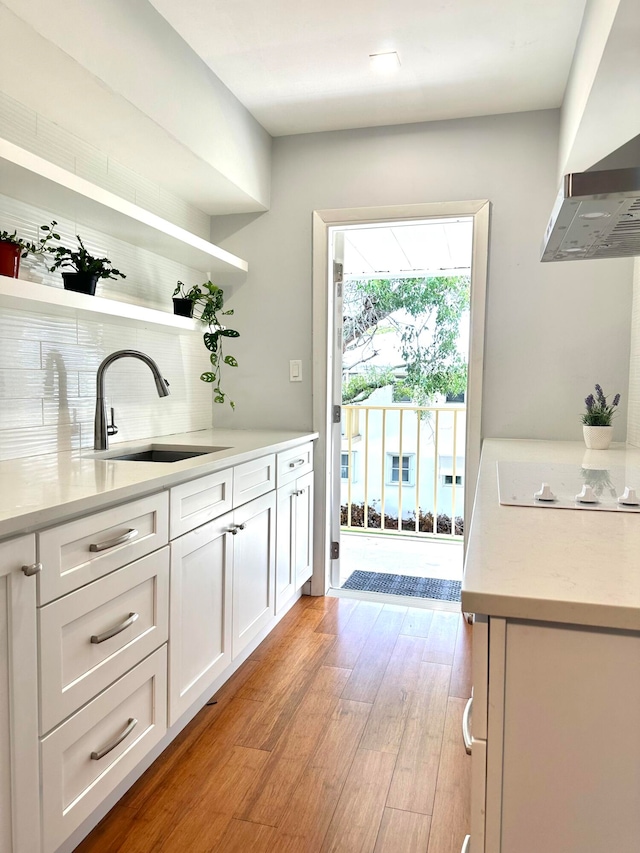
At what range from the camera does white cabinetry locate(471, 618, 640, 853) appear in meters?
0.74

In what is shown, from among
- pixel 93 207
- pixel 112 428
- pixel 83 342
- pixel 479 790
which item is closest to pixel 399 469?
pixel 112 428

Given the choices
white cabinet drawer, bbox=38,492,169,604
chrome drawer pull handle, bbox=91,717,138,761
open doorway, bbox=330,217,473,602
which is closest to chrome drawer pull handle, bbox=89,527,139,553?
white cabinet drawer, bbox=38,492,169,604

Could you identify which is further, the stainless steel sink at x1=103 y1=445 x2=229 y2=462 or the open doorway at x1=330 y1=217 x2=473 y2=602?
the open doorway at x1=330 y1=217 x2=473 y2=602

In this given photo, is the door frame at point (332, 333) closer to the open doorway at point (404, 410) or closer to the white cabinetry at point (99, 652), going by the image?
the open doorway at point (404, 410)

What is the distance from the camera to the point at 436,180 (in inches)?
114

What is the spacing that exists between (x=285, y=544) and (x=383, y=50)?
2.08 metres

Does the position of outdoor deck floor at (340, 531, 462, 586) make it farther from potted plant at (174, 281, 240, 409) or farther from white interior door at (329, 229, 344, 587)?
potted plant at (174, 281, 240, 409)

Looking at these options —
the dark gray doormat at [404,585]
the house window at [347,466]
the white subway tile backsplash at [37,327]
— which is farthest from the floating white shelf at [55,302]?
the house window at [347,466]

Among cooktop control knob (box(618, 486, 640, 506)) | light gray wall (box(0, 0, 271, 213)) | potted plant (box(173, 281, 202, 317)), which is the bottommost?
cooktop control knob (box(618, 486, 640, 506))

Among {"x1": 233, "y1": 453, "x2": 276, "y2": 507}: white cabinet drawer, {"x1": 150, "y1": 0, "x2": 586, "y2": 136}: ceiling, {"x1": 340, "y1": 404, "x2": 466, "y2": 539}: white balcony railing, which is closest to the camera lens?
{"x1": 150, "y1": 0, "x2": 586, "y2": 136}: ceiling

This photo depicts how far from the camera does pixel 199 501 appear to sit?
1.87 meters

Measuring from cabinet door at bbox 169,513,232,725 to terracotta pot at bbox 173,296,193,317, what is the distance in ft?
3.48

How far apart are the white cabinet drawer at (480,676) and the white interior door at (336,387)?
2.44 meters

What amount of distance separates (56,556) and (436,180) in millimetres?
2483
